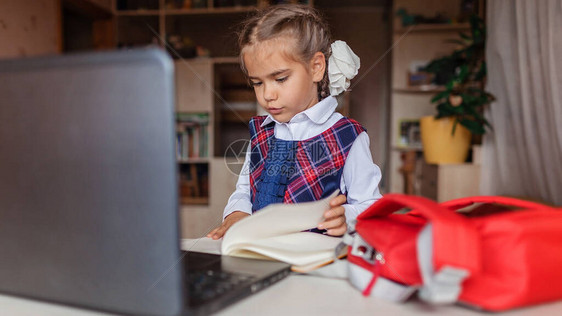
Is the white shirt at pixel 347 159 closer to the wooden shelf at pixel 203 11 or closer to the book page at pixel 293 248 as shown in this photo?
the book page at pixel 293 248

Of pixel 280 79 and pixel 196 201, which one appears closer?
pixel 280 79

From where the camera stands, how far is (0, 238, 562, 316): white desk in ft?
1.28

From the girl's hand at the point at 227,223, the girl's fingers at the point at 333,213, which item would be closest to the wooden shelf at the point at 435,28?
the girl's hand at the point at 227,223

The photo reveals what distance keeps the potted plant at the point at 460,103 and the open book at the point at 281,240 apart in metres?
2.12

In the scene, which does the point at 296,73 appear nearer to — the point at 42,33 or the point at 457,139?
the point at 457,139

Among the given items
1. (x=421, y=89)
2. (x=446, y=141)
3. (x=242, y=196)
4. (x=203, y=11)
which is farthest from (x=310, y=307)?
(x=203, y=11)

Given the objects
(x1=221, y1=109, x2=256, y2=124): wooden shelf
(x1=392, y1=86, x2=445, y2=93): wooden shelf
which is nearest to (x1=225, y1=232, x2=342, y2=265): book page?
(x1=221, y1=109, x2=256, y2=124): wooden shelf

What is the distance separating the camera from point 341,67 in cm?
95

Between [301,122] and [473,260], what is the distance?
0.63 m

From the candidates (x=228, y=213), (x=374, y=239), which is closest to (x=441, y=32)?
(x=228, y=213)

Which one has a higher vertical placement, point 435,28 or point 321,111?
point 435,28

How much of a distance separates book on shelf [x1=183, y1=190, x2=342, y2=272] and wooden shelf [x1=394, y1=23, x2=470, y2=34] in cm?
325

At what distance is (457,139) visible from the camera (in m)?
2.63

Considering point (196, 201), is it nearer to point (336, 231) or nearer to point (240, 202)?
point (240, 202)
